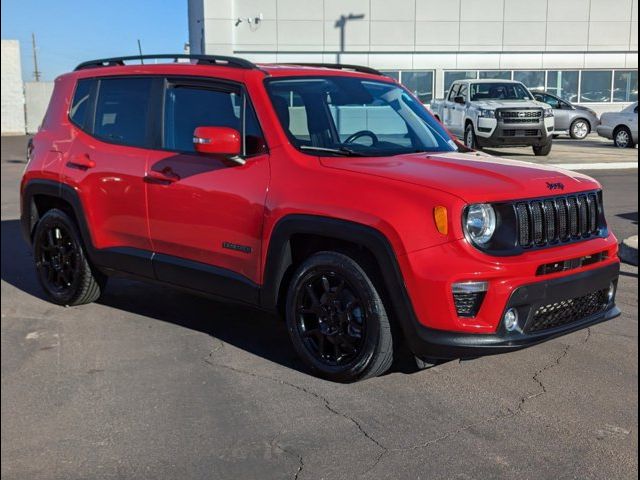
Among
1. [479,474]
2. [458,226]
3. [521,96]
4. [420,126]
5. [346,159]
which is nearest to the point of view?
[479,474]

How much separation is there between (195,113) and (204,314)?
1.63 m

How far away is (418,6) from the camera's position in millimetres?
34250

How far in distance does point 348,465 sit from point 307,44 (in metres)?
31.7

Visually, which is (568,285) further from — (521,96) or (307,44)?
(307,44)

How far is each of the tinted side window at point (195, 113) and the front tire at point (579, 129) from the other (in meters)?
24.0

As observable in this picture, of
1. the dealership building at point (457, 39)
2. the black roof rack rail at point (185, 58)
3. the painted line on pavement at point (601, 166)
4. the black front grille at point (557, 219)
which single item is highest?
the dealership building at point (457, 39)

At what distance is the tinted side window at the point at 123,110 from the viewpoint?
17.5ft

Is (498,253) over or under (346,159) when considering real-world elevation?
under

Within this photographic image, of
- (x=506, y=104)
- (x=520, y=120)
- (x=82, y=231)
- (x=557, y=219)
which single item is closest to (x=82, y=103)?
(x=82, y=231)

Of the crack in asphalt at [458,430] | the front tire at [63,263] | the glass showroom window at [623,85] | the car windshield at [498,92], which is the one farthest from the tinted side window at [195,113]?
the glass showroom window at [623,85]

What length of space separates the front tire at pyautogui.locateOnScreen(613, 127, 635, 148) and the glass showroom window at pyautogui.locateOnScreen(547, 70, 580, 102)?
12.8m

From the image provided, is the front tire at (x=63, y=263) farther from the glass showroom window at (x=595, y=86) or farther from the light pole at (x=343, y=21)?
the glass showroom window at (x=595, y=86)

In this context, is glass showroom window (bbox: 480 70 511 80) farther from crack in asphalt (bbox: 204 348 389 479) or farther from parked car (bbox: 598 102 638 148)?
crack in asphalt (bbox: 204 348 389 479)

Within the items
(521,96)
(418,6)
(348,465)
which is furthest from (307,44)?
(348,465)
